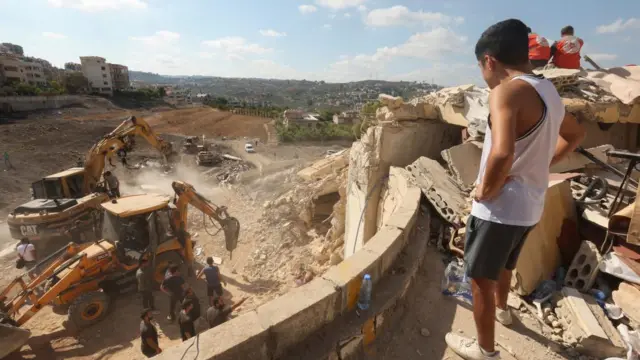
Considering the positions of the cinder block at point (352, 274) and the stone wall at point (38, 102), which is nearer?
the cinder block at point (352, 274)

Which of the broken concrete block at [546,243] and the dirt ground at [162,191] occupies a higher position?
the broken concrete block at [546,243]

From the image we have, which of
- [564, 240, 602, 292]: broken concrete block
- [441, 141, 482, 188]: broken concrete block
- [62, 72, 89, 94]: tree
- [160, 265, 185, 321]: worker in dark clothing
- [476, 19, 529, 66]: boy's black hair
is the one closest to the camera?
[476, 19, 529, 66]: boy's black hair

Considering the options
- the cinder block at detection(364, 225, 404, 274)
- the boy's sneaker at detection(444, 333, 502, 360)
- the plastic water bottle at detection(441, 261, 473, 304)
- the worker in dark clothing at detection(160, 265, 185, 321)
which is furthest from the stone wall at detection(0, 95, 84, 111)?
the boy's sneaker at detection(444, 333, 502, 360)

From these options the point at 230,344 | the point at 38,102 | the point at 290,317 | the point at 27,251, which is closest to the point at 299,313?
the point at 290,317

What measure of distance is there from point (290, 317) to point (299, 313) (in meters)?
0.08

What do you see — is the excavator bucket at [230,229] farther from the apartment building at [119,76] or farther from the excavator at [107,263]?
the apartment building at [119,76]

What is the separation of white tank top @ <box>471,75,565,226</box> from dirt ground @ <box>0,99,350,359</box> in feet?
19.9

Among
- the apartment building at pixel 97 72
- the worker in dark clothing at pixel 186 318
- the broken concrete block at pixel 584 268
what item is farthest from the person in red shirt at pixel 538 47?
the apartment building at pixel 97 72

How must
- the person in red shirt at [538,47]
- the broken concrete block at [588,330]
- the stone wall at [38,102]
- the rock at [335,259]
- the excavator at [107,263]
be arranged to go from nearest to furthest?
1. the broken concrete block at [588,330]
2. the person in red shirt at [538,47]
3. the excavator at [107,263]
4. the rock at [335,259]
5. the stone wall at [38,102]

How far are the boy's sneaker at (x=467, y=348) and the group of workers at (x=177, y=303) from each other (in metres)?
4.03

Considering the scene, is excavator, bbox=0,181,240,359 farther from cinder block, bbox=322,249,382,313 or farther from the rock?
cinder block, bbox=322,249,382,313

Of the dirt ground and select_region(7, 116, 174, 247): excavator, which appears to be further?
select_region(7, 116, 174, 247): excavator

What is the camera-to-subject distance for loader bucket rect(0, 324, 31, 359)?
15.9ft

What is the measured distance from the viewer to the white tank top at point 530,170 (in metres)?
1.66
